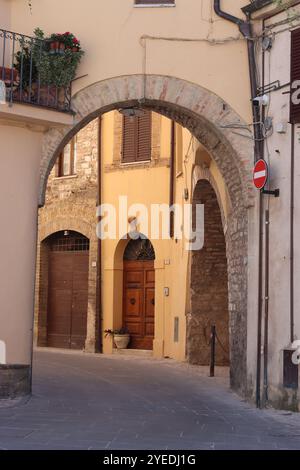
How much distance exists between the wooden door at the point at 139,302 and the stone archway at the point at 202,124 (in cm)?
765

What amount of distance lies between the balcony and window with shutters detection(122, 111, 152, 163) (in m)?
8.31

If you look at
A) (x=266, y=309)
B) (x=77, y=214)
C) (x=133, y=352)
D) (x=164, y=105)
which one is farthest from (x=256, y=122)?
(x=77, y=214)

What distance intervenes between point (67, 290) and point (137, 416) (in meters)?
12.0

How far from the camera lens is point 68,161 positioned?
841 inches

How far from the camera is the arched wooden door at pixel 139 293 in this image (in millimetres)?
19328

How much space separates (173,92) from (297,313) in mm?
3698

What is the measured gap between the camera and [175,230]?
18219mm

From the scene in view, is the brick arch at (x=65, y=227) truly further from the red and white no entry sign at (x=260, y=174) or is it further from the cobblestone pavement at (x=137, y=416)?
the red and white no entry sign at (x=260, y=174)

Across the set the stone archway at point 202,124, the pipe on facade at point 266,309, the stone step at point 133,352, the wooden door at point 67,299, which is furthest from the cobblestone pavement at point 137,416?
the wooden door at point 67,299

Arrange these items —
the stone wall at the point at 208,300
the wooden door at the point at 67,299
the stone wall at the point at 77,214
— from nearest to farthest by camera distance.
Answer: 1. the stone wall at the point at 208,300
2. the stone wall at the point at 77,214
3. the wooden door at the point at 67,299

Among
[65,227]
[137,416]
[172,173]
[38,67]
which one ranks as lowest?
[137,416]

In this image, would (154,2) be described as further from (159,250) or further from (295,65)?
(159,250)
